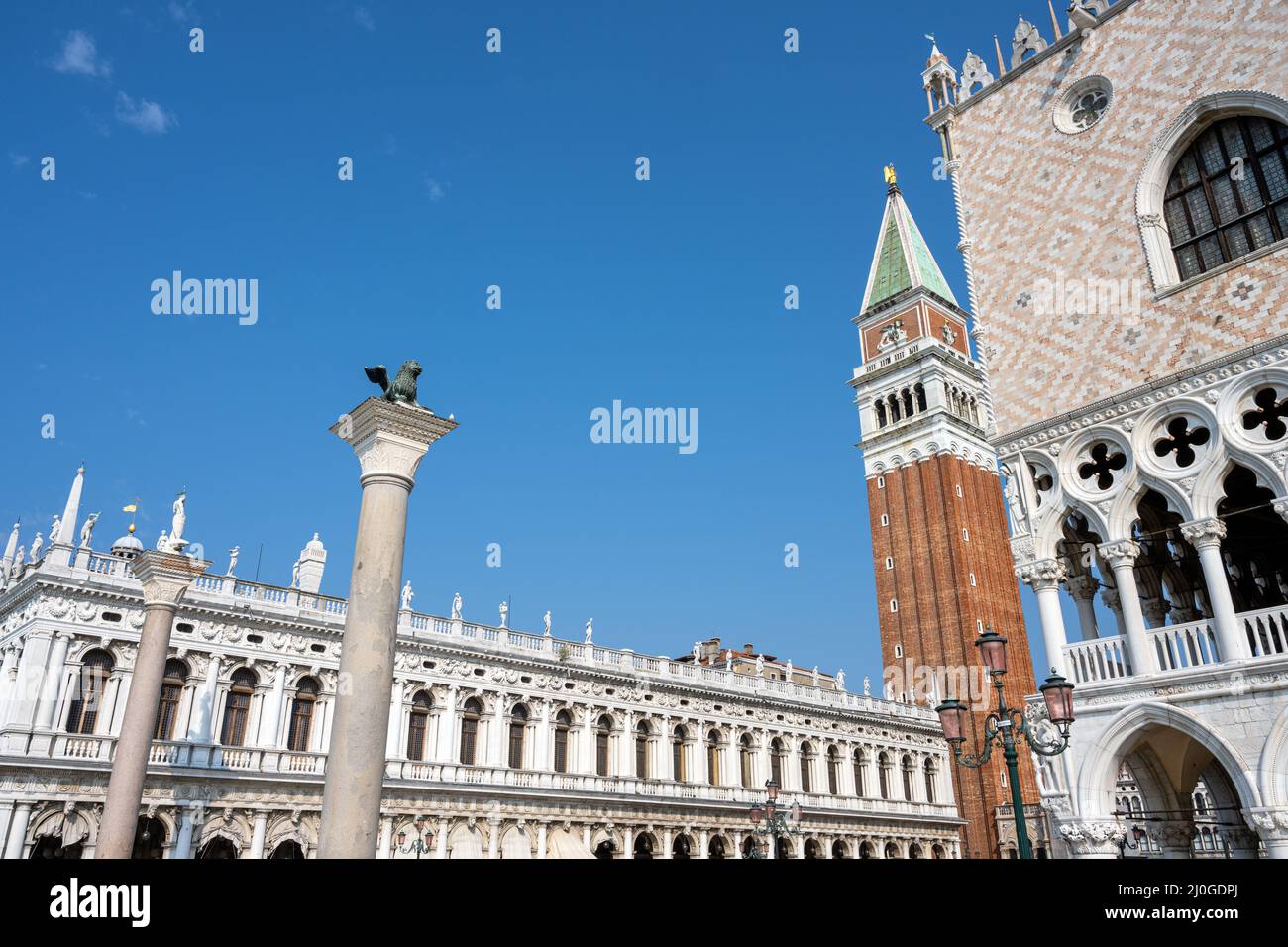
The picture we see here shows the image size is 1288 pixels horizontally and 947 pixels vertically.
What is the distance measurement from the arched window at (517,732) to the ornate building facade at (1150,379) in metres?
21.7

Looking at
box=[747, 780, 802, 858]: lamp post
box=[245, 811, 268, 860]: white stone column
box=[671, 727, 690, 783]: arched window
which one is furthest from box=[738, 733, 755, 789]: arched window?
box=[245, 811, 268, 860]: white stone column

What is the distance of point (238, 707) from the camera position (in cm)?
2758

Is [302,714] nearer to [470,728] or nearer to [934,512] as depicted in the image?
[470,728]

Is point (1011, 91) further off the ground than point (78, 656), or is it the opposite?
point (1011, 91)

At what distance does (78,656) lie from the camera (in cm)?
2512

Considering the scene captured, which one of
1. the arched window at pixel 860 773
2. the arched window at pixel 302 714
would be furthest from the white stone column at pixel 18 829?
the arched window at pixel 860 773

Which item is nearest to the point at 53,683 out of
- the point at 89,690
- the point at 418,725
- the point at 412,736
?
the point at 89,690

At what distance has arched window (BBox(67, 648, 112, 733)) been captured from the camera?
24875 millimetres

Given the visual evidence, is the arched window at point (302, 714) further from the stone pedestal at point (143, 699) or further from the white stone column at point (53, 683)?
the stone pedestal at point (143, 699)

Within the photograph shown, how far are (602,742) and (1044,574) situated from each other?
2347 centimetres

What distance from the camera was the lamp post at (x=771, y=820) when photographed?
955 inches

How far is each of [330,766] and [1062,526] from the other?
12.0 metres
